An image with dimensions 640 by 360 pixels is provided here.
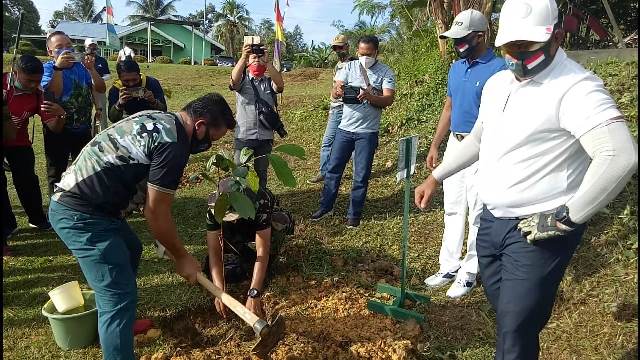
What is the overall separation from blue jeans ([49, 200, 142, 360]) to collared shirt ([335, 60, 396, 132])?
2811 mm

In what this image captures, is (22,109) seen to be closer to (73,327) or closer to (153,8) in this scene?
(73,327)

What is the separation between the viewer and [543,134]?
1928mm

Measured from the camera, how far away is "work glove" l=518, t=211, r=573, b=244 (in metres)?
1.86

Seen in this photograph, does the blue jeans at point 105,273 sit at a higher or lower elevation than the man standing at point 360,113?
lower

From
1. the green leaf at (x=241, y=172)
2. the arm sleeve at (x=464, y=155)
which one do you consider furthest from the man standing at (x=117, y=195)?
the arm sleeve at (x=464, y=155)

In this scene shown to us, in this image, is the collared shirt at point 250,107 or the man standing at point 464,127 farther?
the collared shirt at point 250,107

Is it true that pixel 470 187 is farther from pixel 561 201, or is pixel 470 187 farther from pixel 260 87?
pixel 260 87

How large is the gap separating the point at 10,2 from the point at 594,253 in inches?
2242

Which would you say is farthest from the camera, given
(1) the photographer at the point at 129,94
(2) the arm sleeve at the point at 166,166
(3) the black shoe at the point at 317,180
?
(3) the black shoe at the point at 317,180

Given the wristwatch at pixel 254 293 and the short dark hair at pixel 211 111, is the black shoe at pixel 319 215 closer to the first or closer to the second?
the wristwatch at pixel 254 293

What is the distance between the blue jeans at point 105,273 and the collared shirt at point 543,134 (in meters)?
1.78

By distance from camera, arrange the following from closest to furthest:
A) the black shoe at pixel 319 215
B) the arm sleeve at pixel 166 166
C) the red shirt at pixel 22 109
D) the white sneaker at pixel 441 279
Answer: the arm sleeve at pixel 166 166
the white sneaker at pixel 441 279
the red shirt at pixel 22 109
the black shoe at pixel 319 215

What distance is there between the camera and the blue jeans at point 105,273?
95.6 inches

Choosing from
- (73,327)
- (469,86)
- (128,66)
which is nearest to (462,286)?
(469,86)
